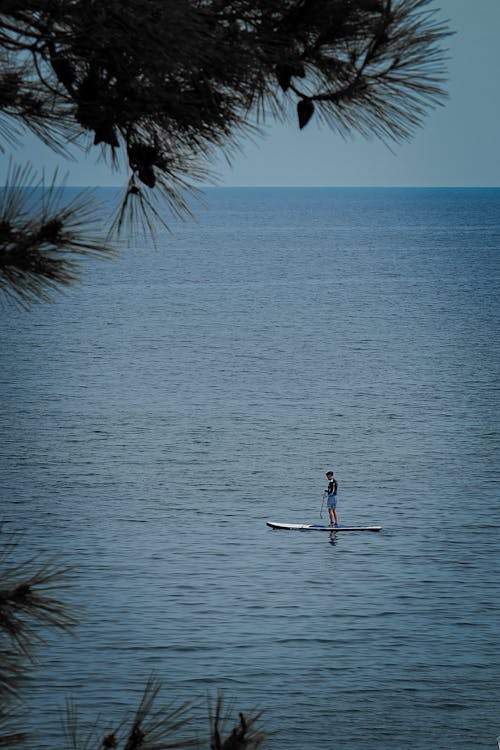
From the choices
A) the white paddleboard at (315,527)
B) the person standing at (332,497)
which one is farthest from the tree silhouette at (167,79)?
the white paddleboard at (315,527)

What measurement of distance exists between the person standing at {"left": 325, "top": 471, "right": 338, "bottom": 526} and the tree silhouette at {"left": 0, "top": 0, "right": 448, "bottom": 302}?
36150 millimetres

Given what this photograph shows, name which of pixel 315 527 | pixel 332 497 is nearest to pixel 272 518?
pixel 315 527

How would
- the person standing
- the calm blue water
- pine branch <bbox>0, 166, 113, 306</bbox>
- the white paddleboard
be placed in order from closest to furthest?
1. pine branch <bbox>0, 166, 113, 306</bbox>
2. the calm blue water
3. the person standing
4. the white paddleboard

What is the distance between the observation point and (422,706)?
34.1 metres

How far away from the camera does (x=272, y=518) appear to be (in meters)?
52.8

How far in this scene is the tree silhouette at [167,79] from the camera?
17.3 feet

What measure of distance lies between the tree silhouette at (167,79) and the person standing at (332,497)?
119 feet

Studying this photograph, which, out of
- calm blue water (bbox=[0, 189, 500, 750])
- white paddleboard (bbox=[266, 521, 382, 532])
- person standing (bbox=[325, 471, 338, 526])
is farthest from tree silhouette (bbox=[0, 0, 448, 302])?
white paddleboard (bbox=[266, 521, 382, 532])

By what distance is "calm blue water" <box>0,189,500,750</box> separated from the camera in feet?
115

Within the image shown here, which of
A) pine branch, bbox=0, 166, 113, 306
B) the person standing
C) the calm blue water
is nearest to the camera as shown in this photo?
pine branch, bbox=0, 166, 113, 306

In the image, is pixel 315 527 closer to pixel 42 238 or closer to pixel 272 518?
pixel 272 518

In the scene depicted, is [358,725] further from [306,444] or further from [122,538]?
[306,444]

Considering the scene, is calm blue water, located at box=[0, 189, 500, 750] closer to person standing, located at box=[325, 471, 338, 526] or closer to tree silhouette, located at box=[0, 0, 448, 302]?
person standing, located at box=[325, 471, 338, 526]

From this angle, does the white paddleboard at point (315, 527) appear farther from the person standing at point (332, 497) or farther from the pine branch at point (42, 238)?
the pine branch at point (42, 238)
